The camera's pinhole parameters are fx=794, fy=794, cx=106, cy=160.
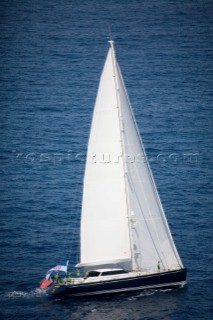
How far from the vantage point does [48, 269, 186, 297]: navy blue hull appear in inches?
2972

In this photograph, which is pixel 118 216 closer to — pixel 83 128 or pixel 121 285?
pixel 121 285

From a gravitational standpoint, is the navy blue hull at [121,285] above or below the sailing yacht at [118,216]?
below

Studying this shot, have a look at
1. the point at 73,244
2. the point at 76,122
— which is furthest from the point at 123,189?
the point at 76,122

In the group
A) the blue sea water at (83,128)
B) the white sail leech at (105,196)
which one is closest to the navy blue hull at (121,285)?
the blue sea water at (83,128)

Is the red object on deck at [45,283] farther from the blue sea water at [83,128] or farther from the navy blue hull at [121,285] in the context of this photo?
the blue sea water at [83,128]

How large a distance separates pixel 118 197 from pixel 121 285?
27.6 ft

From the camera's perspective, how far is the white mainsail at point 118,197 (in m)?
75.4

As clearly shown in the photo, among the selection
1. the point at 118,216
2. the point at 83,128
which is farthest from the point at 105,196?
the point at 83,128

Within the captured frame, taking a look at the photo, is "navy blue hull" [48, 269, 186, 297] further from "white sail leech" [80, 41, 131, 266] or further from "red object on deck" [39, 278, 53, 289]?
"white sail leech" [80, 41, 131, 266]

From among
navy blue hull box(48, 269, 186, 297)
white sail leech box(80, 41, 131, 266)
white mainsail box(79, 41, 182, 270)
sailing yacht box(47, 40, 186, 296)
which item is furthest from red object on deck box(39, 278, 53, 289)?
white sail leech box(80, 41, 131, 266)

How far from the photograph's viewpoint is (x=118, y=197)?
76188 mm

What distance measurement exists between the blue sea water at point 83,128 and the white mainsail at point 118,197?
13.9 feet

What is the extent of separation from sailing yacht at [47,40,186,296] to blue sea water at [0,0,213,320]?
189cm

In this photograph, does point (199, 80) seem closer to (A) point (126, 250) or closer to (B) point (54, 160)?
(B) point (54, 160)
